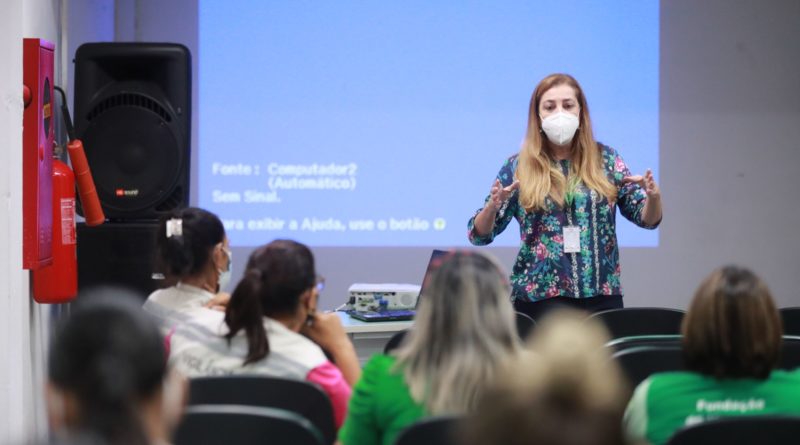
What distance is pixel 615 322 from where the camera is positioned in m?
2.84

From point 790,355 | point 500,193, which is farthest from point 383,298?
point 790,355

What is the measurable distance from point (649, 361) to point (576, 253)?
1.04 m

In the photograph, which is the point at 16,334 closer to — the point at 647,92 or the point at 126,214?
the point at 126,214

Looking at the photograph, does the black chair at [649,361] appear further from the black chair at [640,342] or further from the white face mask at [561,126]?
the white face mask at [561,126]

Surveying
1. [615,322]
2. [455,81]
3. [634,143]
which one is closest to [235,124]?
[455,81]

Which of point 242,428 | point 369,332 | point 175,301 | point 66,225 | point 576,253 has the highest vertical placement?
point 66,225

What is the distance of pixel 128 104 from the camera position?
160 inches

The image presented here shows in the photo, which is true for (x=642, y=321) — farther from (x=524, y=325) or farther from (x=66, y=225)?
(x=66, y=225)

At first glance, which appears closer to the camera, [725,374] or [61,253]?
[725,374]

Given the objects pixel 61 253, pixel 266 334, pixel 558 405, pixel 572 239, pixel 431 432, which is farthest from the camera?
pixel 61 253

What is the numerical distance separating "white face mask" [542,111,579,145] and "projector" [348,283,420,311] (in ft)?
3.07

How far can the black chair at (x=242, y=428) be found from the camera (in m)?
1.60

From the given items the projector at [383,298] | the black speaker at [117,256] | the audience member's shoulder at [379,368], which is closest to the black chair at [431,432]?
Result: the audience member's shoulder at [379,368]

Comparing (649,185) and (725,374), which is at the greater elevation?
(649,185)
